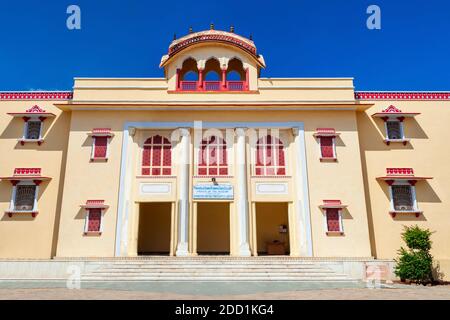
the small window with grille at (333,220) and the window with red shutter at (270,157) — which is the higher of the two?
the window with red shutter at (270,157)

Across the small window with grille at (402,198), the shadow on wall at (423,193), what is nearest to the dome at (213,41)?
the shadow on wall at (423,193)

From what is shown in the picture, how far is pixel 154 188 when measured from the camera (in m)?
15.7

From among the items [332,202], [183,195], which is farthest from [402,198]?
[183,195]

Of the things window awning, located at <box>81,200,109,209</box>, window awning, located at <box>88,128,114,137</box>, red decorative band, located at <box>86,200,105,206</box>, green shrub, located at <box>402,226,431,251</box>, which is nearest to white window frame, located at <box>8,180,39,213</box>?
window awning, located at <box>81,200,109,209</box>

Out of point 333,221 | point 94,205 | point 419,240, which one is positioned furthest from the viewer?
point 333,221

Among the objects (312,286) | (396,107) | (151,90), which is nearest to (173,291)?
(312,286)

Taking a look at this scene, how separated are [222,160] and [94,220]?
6.53 metres

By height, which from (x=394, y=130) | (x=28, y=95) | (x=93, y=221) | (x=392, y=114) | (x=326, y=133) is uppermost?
(x=28, y=95)

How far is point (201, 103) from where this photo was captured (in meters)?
16.2

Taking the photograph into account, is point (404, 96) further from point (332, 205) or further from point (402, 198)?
point (332, 205)

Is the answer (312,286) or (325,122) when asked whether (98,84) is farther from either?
(312,286)

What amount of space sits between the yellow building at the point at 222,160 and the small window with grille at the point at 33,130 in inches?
2.0

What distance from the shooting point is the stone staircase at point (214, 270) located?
12.2 m

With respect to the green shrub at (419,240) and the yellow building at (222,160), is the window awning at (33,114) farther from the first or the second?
the green shrub at (419,240)
